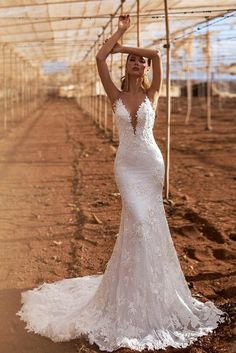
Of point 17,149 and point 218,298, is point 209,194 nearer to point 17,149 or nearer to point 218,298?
point 218,298

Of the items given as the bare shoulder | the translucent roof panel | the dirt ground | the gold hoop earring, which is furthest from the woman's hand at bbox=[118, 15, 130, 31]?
the translucent roof panel

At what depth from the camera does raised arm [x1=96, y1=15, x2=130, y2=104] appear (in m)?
3.51

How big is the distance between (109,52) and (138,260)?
141 cm

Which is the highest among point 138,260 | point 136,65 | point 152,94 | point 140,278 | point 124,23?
point 124,23

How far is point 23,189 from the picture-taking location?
352 inches

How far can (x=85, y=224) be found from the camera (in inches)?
262

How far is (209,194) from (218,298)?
420cm

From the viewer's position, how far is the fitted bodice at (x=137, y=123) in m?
3.68

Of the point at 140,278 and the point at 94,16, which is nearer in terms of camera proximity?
the point at 140,278

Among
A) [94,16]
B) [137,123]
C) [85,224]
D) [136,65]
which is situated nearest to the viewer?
[136,65]

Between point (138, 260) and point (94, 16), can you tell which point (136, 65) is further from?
point (94, 16)

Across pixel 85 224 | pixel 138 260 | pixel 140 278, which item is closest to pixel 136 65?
pixel 138 260

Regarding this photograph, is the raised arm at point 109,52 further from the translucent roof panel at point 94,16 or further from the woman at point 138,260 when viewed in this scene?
the translucent roof panel at point 94,16

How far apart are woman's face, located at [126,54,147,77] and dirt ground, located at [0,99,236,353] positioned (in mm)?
1811
